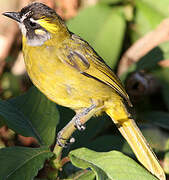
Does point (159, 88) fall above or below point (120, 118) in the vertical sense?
below

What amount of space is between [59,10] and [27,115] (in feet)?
8.12

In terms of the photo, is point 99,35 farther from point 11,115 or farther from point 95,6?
point 11,115

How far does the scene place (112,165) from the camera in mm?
2396

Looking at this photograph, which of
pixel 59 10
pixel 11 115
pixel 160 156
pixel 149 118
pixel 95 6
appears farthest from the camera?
pixel 59 10

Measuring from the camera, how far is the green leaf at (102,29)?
4316 millimetres

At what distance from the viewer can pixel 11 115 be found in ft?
9.09

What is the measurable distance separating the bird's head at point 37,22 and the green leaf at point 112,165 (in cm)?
93

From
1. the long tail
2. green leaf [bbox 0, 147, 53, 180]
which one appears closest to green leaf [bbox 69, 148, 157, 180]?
green leaf [bbox 0, 147, 53, 180]

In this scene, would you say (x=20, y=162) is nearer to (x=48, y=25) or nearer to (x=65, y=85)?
(x=65, y=85)

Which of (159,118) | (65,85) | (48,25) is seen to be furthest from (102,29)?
(65,85)

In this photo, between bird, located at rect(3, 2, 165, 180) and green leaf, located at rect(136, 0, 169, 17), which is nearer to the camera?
bird, located at rect(3, 2, 165, 180)

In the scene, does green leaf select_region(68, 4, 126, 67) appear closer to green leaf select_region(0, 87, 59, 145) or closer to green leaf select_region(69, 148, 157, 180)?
green leaf select_region(0, 87, 59, 145)

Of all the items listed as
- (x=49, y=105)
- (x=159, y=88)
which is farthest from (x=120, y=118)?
(x=159, y=88)

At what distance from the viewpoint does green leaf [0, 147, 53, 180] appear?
228 cm
